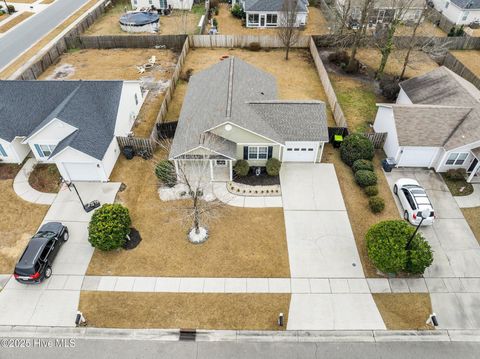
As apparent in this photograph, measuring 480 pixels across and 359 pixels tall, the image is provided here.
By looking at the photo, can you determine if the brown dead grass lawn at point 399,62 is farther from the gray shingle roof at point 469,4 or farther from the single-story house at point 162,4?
the single-story house at point 162,4

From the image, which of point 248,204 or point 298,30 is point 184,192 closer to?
point 248,204

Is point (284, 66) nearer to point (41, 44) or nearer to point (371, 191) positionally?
point (371, 191)

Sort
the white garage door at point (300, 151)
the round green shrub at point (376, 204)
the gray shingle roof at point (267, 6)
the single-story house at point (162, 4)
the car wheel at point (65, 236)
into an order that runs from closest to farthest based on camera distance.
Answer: the car wheel at point (65, 236)
the round green shrub at point (376, 204)
the white garage door at point (300, 151)
the gray shingle roof at point (267, 6)
the single-story house at point (162, 4)

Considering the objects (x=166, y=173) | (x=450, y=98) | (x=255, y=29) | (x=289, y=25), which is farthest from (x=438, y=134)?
(x=255, y=29)

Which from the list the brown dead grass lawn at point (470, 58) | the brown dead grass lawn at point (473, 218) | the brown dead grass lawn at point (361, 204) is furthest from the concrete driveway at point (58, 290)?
the brown dead grass lawn at point (470, 58)

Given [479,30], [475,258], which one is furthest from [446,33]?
[475,258]

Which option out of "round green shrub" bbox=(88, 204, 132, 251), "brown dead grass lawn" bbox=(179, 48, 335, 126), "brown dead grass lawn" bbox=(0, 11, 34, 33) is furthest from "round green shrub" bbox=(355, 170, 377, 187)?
"brown dead grass lawn" bbox=(0, 11, 34, 33)
